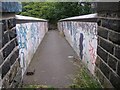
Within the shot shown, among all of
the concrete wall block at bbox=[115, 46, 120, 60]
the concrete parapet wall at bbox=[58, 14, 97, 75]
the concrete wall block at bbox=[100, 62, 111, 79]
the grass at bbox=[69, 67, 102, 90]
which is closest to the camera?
the concrete wall block at bbox=[115, 46, 120, 60]

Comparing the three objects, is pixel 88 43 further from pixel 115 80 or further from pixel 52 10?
pixel 52 10

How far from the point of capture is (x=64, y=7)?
127 ft

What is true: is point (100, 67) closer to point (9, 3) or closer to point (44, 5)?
point (9, 3)

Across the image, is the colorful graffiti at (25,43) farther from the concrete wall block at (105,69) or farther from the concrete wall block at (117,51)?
the concrete wall block at (117,51)

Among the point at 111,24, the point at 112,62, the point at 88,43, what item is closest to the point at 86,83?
the point at 112,62

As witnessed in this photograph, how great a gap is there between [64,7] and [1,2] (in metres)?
35.1

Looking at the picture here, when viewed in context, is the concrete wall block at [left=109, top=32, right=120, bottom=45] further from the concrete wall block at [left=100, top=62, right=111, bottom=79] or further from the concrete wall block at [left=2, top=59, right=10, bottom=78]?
the concrete wall block at [left=2, top=59, right=10, bottom=78]

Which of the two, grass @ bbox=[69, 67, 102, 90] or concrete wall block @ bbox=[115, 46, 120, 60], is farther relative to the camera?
grass @ bbox=[69, 67, 102, 90]

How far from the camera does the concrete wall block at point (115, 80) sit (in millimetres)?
4123

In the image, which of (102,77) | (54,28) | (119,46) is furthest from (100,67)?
(54,28)

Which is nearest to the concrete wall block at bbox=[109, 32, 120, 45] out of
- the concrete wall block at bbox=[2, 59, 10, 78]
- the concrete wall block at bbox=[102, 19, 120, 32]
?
the concrete wall block at bbox=[102, 19, 120, 32]

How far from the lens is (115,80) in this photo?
13.9 ft

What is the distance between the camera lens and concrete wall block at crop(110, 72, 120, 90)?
4123 millimetres

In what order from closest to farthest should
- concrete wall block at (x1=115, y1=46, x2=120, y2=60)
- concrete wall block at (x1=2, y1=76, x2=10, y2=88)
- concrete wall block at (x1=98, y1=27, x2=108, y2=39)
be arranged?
1. concrete wall block at (x1=2, y1=76, x2=10, y2=88)
2. concrete wall block at (x1=115, y1=46, x2=120, y2=60)
3. concrete wall block at (x1=98, y1=27, x2=108, y2=39)
